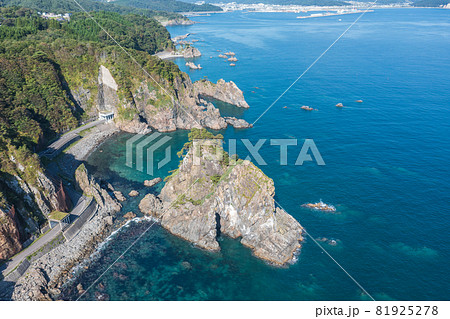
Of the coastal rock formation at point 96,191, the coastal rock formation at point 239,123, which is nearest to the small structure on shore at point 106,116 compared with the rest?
the coastal rock formation at point 96,191

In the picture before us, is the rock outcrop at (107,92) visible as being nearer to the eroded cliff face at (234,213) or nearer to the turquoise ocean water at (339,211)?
the turquoise ocean water at (339,211)

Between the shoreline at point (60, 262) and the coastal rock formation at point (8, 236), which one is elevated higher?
the coastal rock formation at point (8, 236)

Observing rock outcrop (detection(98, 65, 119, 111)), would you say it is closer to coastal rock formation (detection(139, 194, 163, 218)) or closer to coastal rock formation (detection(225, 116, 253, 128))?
coastal rock formation (detection(225, 116, 253, 128))

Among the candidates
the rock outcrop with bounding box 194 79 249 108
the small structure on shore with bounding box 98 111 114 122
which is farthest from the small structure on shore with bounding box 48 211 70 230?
the rock outcrop with bounding box 194 79 249 108

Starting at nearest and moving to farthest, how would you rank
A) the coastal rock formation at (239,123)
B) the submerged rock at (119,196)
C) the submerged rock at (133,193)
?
the submerged rock at (119,196) < the submerged rock at (133,193) < the coastal rock formation at (239,123)

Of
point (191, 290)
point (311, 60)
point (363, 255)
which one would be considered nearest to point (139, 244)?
point (191, 290)
